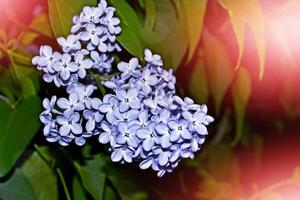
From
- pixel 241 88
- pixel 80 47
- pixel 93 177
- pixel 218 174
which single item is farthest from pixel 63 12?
pixel 218 174

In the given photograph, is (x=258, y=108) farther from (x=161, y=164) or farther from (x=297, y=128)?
(x=161, y=164)

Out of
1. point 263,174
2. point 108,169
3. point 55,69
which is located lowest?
point 263,174

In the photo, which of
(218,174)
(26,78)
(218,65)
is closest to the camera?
(26,78)

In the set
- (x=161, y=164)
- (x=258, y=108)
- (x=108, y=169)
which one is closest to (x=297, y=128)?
(x=258, y=108)

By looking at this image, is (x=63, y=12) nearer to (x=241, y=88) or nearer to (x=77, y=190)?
(x=77, y=190)

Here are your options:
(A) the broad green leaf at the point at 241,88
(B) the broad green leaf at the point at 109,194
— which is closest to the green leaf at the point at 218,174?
(A) the broad green leaf at the point at 241,88

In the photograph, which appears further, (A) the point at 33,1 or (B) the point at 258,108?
(B) the point at 258,108
